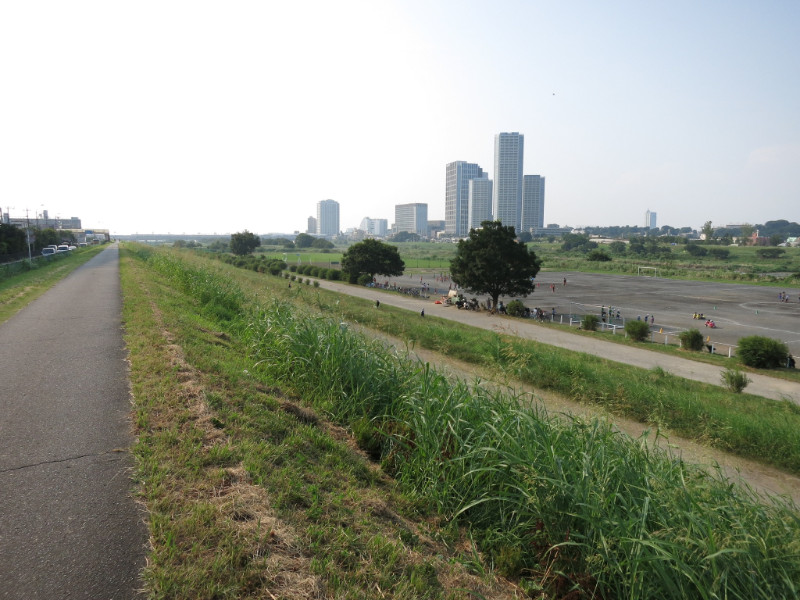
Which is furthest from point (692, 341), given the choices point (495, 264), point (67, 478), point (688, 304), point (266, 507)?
point (67, 478)

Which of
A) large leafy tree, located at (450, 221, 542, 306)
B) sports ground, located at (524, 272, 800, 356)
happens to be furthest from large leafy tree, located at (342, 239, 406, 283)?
large leafy tree, located at (450, 221, 542, 306)

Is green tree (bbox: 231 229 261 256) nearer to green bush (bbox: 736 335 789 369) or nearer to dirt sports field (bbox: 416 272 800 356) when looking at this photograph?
dirt sports field (bbox: 416 272 800 356)

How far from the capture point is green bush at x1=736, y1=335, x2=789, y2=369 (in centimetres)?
2041

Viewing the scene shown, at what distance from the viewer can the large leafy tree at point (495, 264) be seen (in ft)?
121

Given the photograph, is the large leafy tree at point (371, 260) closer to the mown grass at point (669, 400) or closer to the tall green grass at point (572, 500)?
the mown grass at point (669, 400)

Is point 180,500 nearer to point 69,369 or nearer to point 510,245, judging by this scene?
point 69,369

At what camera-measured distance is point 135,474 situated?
13.3 feet

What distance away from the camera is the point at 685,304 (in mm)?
43406

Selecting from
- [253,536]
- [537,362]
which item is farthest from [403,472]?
[537,362]

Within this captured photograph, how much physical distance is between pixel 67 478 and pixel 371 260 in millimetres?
50366

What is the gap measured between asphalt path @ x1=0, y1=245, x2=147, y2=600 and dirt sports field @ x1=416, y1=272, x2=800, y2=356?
2696 centimetres

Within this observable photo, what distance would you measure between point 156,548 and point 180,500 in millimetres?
565

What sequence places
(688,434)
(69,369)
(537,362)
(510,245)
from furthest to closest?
(510,245), (537,362), (688,434), (69,369)

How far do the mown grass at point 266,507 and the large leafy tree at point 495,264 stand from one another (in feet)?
104
